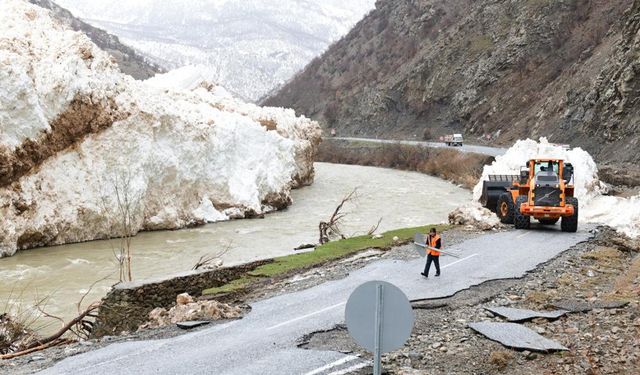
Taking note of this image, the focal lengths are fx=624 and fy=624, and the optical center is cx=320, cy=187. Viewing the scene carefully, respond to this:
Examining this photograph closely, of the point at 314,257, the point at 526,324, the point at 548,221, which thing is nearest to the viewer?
the point at 526,324

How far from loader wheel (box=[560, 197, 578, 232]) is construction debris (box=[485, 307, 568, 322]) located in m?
9.48

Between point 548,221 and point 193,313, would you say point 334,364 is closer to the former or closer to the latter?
point 193,313

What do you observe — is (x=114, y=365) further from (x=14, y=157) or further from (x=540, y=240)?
(x=14, y=157)

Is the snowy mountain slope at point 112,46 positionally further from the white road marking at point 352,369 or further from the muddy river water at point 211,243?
the white road marking at point 352,369

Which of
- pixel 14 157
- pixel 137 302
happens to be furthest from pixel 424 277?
pixel 14 157

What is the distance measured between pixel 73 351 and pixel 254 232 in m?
17.4

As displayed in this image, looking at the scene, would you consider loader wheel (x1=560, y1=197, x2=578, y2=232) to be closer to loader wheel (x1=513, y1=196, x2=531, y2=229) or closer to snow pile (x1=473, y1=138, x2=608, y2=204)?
loader wheel (x1=513, y1=196, x2=531, y2=229)

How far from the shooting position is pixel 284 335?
33.3ft

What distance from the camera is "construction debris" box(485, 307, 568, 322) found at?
1079 centimetres

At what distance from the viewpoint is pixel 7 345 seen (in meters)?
11.7

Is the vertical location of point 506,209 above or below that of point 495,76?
below

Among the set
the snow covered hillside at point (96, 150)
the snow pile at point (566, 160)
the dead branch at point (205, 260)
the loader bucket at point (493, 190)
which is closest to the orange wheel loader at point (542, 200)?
the loader bucket at point (493, 190)

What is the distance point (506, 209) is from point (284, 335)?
1341 cm

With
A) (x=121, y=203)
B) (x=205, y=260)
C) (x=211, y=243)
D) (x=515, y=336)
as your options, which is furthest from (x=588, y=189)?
(x=121, y=203)
